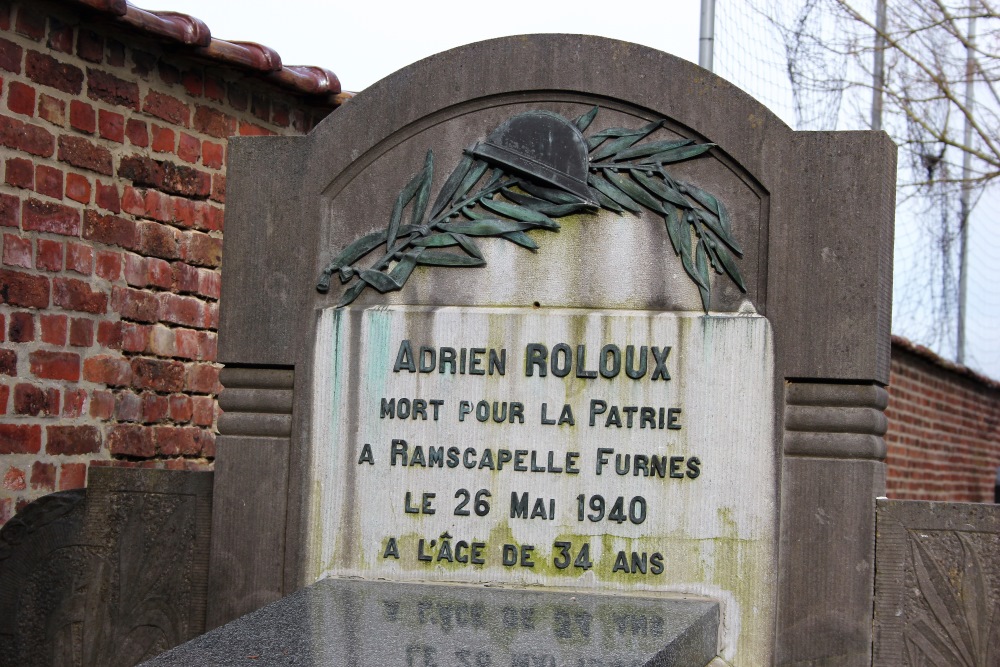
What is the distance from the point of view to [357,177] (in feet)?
12.2

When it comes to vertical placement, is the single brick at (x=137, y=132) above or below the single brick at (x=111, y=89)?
below

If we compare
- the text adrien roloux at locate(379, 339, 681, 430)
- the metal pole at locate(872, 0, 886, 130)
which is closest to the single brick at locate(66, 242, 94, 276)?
the text adrien roloux at locate(379, 339, 681, 430)

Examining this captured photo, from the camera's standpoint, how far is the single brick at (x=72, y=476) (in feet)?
15.3

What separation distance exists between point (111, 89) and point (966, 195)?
7.91 m

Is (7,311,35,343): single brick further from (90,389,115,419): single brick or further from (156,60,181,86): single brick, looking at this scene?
(156,60,181,86): single brick

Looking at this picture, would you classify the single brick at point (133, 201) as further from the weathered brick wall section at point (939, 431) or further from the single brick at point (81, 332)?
the weathered brick wall section at point (939, 431)

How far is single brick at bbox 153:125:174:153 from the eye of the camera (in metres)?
5.15

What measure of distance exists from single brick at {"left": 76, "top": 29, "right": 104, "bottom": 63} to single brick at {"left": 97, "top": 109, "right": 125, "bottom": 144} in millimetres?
Answer: 202

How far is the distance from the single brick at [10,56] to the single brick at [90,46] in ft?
1.00

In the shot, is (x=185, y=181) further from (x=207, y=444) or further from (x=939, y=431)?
(x=939, y=431)

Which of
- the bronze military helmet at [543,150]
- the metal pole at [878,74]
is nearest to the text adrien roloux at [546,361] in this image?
the bronze military helmet at [543,150]

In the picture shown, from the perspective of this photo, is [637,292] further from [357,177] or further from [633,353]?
[357,177]

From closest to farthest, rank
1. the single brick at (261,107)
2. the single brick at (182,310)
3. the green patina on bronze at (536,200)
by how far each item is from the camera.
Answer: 1. the green patina on bronze at (536,200)
2. the single brick at (182,310)
3. the single brick at (261,107)

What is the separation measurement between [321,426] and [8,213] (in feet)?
5.17
